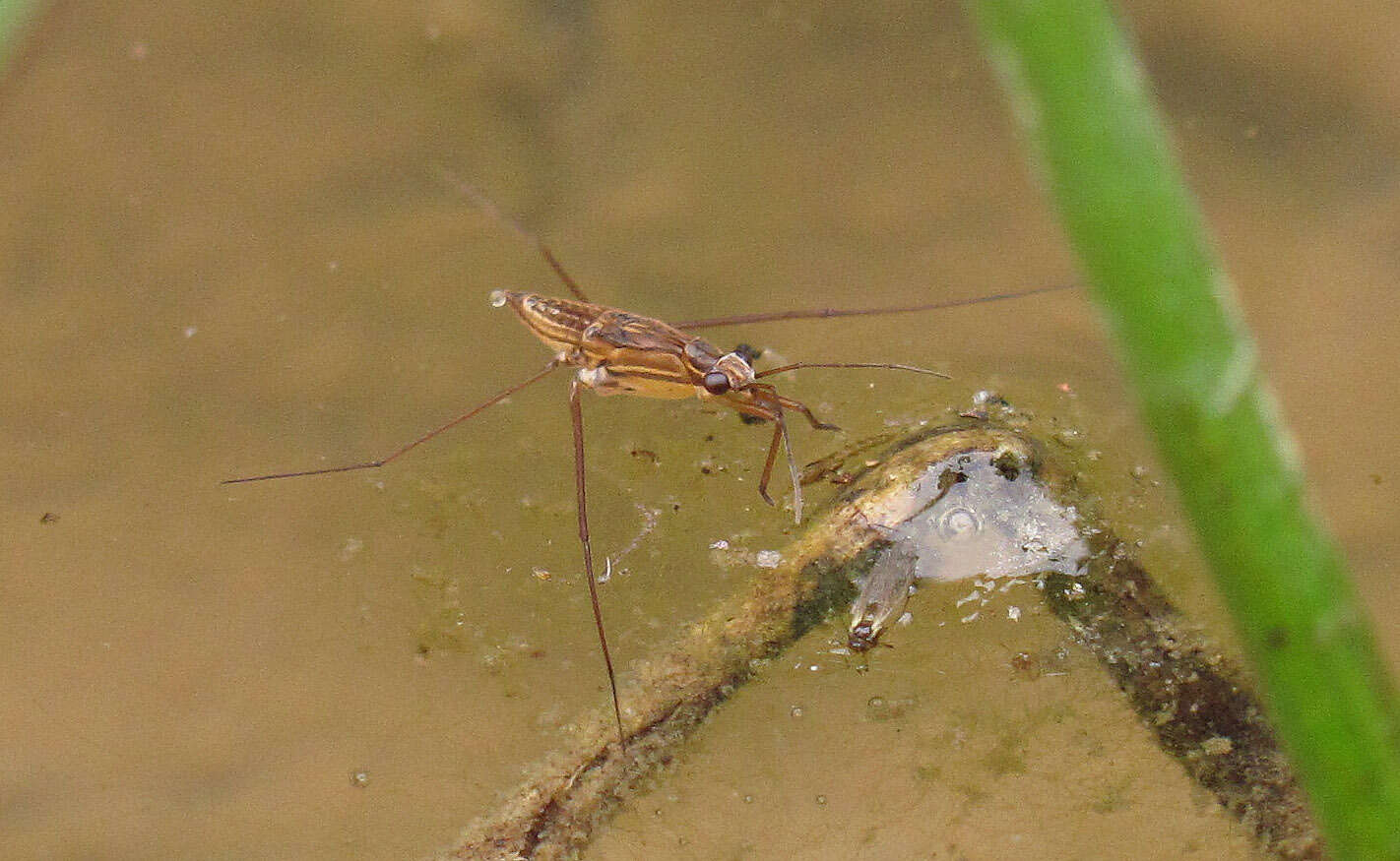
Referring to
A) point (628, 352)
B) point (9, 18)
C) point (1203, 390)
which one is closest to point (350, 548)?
point (628, 352)

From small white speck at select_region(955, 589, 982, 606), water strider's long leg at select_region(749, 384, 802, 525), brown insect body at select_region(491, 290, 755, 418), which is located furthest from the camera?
brown insect body at select_region(491, 290, 755, 418)

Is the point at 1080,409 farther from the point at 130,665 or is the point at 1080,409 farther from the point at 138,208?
the point at 138,208

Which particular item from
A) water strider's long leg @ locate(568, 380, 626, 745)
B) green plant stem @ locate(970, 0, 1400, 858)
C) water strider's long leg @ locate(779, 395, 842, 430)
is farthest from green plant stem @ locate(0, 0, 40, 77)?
water strider's long leg @ locate(779, 395, 842, 430)

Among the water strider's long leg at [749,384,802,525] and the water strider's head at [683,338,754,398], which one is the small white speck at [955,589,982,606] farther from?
the water strider's head at [683,338,754,398]

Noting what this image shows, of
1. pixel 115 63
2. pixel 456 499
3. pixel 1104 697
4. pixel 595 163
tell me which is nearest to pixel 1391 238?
pixel 1104 697

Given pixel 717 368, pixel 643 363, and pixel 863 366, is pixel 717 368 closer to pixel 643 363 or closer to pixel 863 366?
pixel 643 363

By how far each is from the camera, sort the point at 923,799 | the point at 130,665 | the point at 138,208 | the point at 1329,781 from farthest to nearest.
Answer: the point at 138,208, the point at 130,665, the point at 923,799, the point at 1329,781
